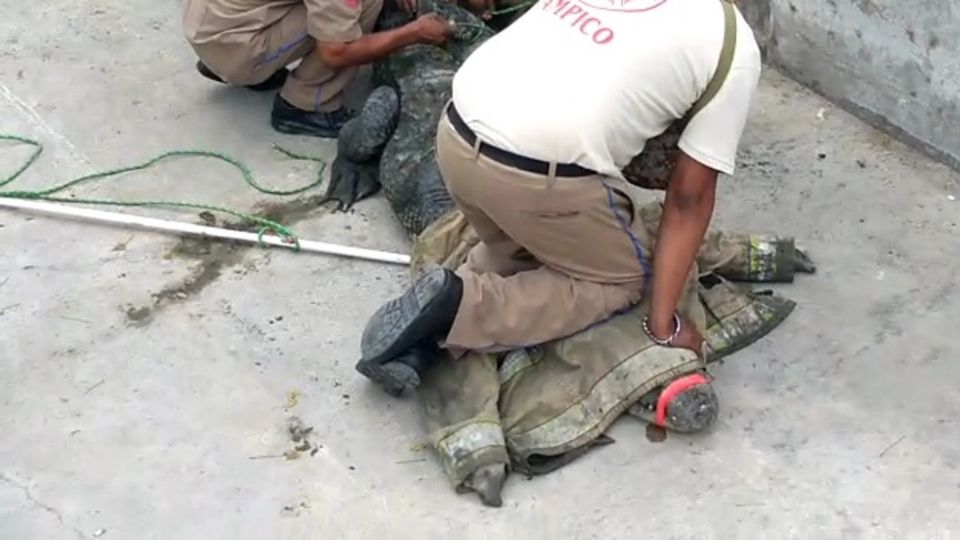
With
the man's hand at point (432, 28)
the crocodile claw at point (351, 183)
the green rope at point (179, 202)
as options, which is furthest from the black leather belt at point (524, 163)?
the man's hand at point (432, 28)

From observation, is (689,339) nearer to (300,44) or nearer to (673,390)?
(673,390)

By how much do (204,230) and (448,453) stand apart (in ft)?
4.11

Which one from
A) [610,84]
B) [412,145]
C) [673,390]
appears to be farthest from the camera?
[412,145]

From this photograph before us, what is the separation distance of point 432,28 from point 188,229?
3.13ft

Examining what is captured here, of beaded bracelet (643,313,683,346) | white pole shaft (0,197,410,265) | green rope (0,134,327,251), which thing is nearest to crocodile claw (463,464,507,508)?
beaded bracelet (643,313,683,346)

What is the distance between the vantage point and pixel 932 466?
3.05 metres

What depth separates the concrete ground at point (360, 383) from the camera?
9.86 ft

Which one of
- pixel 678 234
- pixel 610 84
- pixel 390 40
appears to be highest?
pixel 610 84

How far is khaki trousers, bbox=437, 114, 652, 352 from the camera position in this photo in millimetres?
3041

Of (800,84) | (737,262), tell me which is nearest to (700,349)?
(737,262)

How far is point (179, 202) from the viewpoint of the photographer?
4.18 metres

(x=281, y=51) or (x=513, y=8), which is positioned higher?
(x=513, y=8)

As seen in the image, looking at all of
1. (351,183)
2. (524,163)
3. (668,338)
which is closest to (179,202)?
(351,183)

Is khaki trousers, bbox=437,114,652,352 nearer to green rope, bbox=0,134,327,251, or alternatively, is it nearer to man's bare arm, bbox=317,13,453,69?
green rope, bbox=0,134,327,251
